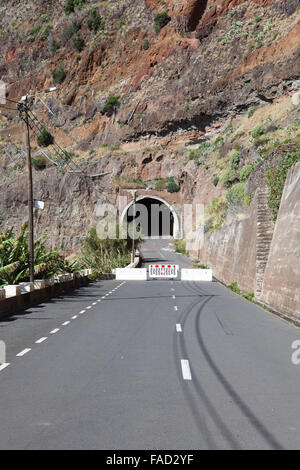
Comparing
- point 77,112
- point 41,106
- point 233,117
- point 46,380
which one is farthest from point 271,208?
point 41,106

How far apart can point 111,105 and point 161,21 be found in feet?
74.4

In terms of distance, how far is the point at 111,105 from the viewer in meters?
104

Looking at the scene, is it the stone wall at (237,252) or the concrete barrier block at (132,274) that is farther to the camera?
the concrete barrier block at (132,274)

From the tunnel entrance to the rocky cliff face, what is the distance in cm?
799

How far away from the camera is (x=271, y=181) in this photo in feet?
78.6

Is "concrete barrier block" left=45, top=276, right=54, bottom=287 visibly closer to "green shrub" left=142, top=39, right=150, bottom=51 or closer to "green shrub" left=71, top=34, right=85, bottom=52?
"green shrub" left=142, top=39, right=150, bottom=51

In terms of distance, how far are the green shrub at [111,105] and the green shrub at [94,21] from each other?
108 feet

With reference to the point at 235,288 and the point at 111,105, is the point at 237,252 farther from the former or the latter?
the point at 111,105

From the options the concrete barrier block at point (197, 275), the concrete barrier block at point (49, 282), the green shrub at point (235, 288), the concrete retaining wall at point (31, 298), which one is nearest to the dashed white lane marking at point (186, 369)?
the concrete retaining wall at point (31, 298)

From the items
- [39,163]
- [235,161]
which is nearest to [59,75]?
[39,163]

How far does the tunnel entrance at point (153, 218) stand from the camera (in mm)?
99812

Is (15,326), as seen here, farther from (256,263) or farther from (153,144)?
(153,144)

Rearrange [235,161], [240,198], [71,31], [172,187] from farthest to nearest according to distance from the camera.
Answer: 1. [71,31]
2. [172,187]
3. [235,161]
4. [240,198]

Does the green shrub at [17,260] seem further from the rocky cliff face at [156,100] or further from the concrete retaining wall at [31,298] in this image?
the rocky cliff face at [156,100]
